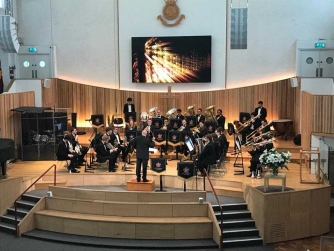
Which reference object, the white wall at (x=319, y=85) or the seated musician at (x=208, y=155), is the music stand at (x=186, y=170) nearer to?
the seated musician at (x=208, y=155)

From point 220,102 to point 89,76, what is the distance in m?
5.17

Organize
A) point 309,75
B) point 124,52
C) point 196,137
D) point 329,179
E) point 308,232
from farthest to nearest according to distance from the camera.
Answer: point 124,52, point 309,75, point 196,137, point 329,179, point 308,232

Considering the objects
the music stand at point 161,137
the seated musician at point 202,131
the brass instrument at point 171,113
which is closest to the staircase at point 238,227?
the seated musician at point 202,131

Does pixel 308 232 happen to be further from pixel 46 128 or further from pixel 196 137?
pixel 46 128

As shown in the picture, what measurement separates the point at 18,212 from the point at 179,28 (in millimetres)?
9775

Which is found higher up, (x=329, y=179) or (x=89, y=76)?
(x=89, y=76)

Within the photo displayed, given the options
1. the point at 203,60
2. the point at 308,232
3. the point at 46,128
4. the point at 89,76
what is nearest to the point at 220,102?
the point at 203,60

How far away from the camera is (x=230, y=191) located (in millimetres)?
13867

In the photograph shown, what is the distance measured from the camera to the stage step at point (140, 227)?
12.5 metres

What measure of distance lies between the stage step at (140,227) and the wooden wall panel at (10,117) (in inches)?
202

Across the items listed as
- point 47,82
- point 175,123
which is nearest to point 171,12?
point 47,82

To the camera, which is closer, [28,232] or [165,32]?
[28,232]

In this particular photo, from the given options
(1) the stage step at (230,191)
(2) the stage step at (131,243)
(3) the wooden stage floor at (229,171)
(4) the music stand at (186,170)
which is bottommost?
(2) the stage step at (131,243)

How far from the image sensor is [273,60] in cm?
1984
